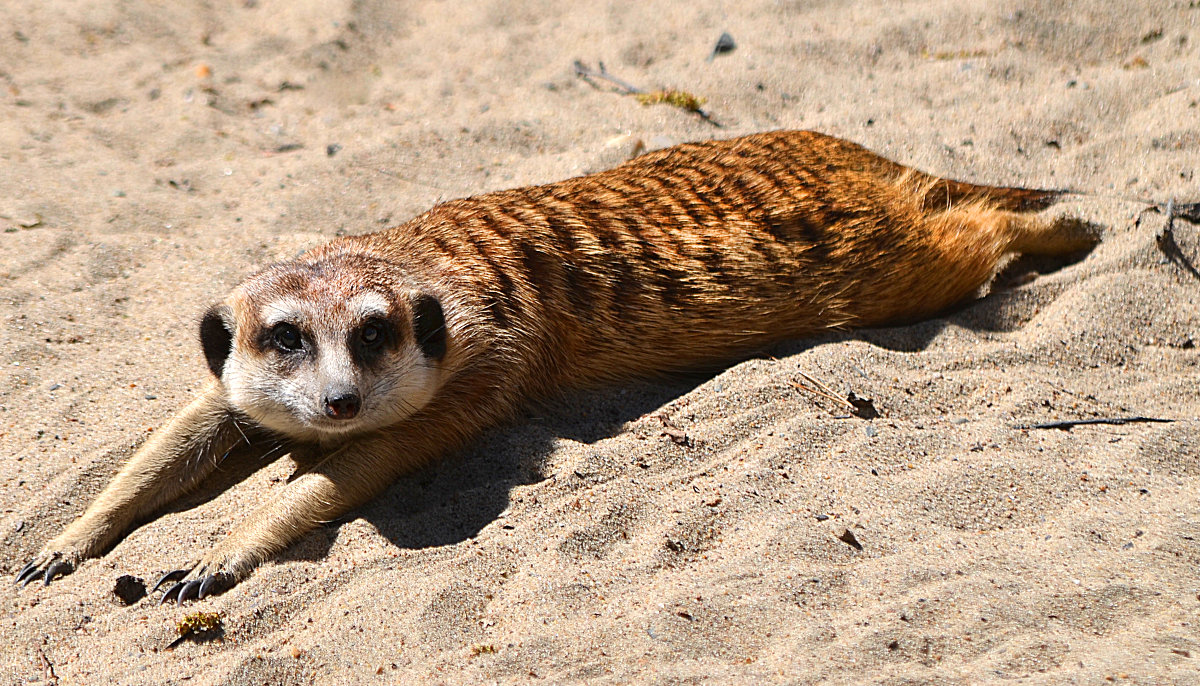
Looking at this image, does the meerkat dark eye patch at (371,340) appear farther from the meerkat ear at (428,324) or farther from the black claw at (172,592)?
the black claw at (172,592)

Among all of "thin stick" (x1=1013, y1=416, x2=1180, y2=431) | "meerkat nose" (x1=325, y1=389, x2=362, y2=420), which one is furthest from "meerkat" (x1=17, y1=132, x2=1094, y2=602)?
"thin stick" (x1=1013, y1=416, x2=1180, y2=431)

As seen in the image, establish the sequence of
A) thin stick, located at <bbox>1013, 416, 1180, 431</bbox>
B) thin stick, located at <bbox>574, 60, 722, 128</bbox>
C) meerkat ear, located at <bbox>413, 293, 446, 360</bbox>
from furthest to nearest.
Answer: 1. thin stick, located at <bbox>574, 60, 722, 128</bbox>
2. thin stick, located at <bbox>1013, 416, 1180, 431</bbox>
3. meerkat ear, located at <bbox>413, 293, 446, 360</bbox>

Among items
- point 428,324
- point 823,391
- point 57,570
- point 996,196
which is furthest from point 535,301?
point 996,196

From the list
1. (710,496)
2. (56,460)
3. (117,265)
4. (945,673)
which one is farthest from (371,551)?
(117,265)

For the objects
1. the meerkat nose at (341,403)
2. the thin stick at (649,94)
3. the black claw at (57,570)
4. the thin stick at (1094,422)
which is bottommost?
the thin stick at (1094,422)

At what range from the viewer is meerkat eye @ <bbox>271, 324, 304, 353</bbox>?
10.3ft

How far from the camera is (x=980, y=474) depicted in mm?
3211

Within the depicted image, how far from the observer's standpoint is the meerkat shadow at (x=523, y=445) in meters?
3.18

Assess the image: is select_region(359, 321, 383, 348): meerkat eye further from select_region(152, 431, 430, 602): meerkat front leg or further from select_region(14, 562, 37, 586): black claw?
select_region(14, 562, 37, 586): black claw

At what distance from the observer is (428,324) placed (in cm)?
334

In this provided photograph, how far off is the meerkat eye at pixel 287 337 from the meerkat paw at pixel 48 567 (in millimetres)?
960

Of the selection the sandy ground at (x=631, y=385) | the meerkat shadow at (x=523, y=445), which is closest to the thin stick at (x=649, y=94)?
the sandy ground at (x=631, y=385)

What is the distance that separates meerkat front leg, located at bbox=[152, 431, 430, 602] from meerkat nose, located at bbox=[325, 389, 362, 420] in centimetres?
38

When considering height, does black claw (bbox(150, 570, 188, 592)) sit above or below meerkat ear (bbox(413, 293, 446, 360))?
below
